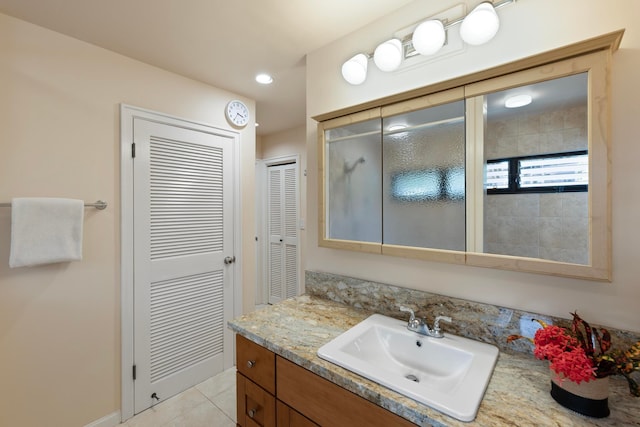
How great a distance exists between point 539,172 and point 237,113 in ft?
7.23

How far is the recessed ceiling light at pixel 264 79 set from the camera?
2066mm

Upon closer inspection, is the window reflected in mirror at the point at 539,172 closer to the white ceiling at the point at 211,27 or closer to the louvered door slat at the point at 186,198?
the white ceiling at the point at 211,27

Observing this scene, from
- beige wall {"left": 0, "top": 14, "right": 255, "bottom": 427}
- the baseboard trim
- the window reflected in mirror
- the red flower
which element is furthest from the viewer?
the baseboard trim

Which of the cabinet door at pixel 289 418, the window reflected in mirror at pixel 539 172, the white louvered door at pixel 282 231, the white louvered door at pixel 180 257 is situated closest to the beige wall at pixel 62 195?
the white louvered door at pixel 180 257

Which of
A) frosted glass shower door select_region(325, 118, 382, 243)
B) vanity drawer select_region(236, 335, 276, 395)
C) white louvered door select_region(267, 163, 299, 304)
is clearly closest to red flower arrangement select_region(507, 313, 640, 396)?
frosted glass shower door select_region(325, 118, 382, 243)

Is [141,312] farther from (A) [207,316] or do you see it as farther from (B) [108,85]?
(B) [108,85]

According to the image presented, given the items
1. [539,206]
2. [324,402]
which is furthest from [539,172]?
[324,402]

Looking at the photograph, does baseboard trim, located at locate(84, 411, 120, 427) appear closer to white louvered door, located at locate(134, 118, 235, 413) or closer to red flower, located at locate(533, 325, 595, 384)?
white louvered door, located at locate(134, 118, 235, 413)

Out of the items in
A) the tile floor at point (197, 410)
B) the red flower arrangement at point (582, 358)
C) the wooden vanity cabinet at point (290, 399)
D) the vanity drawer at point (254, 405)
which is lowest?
the tile floor at point (197, 410)

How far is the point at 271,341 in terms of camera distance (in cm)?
113

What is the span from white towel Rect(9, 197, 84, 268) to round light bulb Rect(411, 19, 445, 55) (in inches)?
77.6

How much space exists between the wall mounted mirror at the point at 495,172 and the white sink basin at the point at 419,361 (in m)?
0.34

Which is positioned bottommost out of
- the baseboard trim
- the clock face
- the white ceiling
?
the baseboard trim

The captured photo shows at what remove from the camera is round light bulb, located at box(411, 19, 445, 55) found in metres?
1.19
